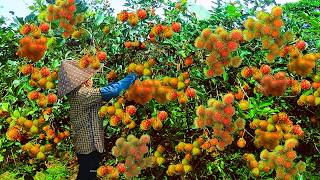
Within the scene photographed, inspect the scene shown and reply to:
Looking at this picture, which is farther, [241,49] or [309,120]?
[309,120]

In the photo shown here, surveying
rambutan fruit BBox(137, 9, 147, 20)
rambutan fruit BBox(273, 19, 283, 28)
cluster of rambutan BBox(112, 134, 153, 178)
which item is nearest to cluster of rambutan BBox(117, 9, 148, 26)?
rambutan fruit BBox(137, 9, 147, 20)

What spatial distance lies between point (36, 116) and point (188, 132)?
122 centimetres

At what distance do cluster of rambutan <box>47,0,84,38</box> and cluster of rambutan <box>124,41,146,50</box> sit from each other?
0.37 meters

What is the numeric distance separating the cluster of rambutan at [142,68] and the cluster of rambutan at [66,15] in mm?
518

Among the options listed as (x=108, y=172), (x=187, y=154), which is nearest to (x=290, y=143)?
(x=187, y=154)

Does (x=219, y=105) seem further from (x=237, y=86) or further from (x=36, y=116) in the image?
(x=36, y=116)

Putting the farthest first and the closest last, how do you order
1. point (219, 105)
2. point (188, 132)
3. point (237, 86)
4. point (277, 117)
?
point (188, 132) → point (237, 86) → point (277, 117) → point (219, 105)

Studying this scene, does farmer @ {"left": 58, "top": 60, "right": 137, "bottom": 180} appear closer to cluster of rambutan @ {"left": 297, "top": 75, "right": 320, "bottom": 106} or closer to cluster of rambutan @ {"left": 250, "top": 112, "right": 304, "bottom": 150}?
cluster of rambutan @ {"left": 250, "top": 112, "right": 304, "bottom": 150}

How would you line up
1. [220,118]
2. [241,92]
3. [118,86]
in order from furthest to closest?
[241,92] → [118,86] → [220,118]

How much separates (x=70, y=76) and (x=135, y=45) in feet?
1.68

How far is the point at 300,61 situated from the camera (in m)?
3.34

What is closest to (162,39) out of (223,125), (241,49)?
(241,49)

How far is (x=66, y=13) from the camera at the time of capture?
11.3ft

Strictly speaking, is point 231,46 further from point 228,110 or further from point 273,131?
point 273,131
